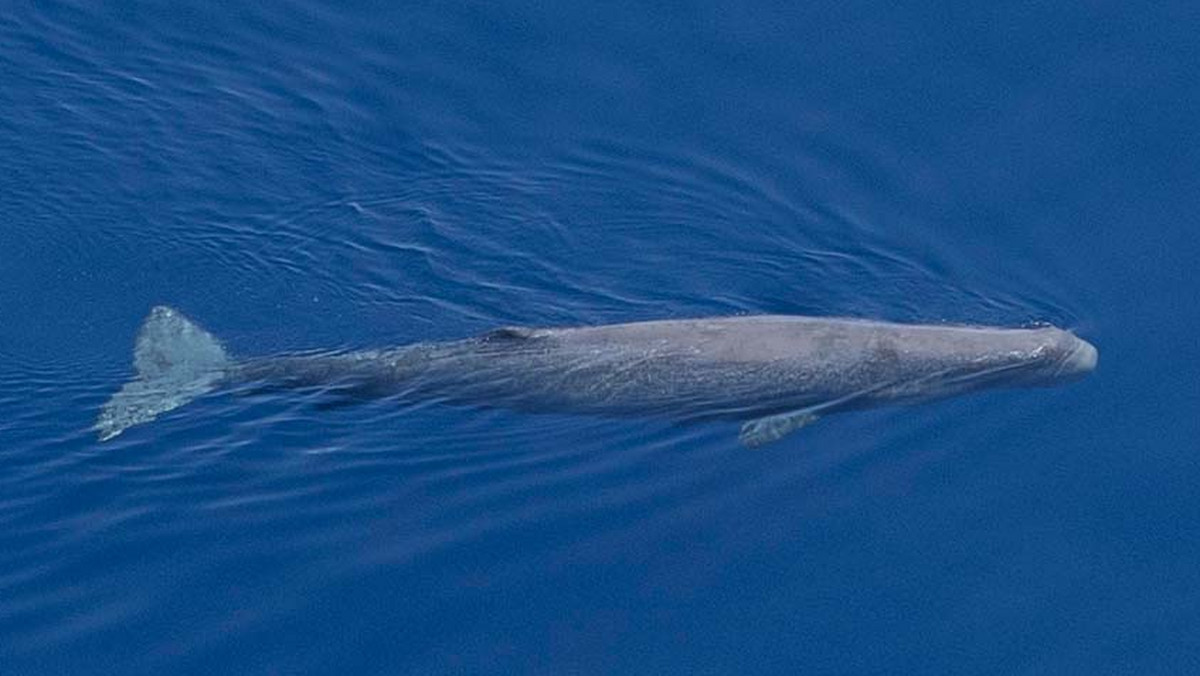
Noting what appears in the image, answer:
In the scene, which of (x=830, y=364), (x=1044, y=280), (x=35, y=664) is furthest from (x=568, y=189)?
(x=35, y=664)

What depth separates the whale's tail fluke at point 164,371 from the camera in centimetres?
2372

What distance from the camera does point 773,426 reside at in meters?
24.0

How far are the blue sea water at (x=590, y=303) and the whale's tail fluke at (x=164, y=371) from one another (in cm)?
25

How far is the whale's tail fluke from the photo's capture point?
23.7 meters

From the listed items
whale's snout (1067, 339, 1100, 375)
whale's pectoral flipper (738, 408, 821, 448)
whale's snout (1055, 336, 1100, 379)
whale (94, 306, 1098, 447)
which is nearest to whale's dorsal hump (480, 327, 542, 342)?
whale (94, 306, 1098, 447)

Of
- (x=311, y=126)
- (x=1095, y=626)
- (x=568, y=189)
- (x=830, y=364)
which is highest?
(x=311, y=126)

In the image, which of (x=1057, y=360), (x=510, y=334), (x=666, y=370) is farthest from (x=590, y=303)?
(x=1057, y=360)

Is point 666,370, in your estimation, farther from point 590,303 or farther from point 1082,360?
point 1082,360

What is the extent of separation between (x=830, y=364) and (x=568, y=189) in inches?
212

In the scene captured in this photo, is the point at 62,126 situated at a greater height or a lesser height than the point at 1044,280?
greater

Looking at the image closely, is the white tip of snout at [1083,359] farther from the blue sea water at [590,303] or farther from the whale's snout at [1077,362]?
the blue sea water at [590,303]

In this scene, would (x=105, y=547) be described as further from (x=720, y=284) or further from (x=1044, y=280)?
(x=1044, y=280)

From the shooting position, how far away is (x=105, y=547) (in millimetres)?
21688

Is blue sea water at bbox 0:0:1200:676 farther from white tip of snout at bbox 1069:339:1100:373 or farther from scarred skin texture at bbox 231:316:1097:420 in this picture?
scarred skin texture at bbox 231:316:1097:420
